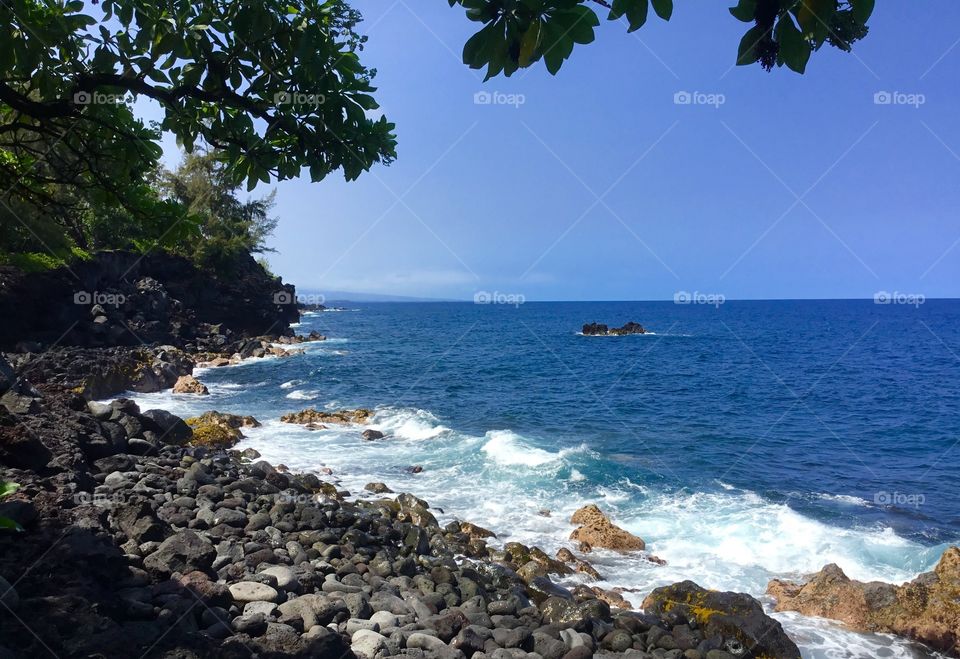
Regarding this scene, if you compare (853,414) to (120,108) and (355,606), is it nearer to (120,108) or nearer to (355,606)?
(355,606)

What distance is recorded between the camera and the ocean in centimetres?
1365

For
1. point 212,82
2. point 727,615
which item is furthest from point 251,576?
point 727,615

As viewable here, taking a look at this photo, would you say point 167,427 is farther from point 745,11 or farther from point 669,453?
point 669,453

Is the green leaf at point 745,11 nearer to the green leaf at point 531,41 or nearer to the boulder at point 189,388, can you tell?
the green leaf at point 531,41

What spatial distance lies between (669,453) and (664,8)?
22.7 m

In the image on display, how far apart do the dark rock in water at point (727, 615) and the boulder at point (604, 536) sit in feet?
9.87

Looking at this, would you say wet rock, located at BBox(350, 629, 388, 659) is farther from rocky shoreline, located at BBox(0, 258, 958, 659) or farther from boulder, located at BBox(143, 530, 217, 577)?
boulder, located at BBox(143, 530, 217, 577)

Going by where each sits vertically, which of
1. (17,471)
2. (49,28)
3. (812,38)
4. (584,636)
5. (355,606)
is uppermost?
(49,28)

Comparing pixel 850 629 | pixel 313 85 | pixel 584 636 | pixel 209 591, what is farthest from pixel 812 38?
pixel 850 629

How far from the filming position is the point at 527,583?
10547 millimetres

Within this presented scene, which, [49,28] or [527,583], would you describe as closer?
[49,28]

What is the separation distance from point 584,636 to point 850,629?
5.68 m

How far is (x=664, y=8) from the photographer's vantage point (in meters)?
1.93

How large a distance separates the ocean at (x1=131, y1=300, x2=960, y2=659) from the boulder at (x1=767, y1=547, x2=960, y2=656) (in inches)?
13.9
